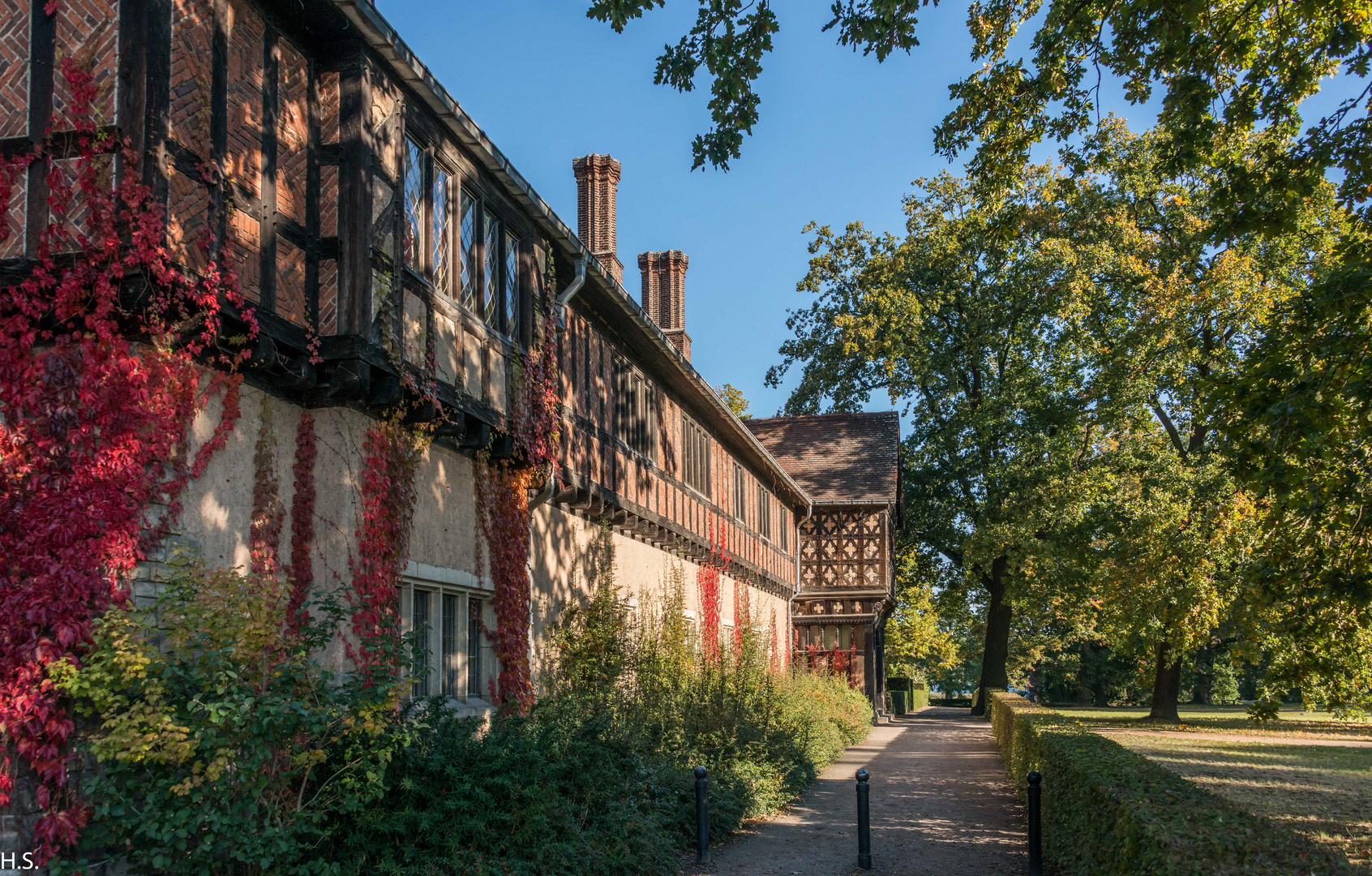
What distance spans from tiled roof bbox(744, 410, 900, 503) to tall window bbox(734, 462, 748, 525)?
802 cm

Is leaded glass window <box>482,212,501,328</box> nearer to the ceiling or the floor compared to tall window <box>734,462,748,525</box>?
nearer to the ceiling

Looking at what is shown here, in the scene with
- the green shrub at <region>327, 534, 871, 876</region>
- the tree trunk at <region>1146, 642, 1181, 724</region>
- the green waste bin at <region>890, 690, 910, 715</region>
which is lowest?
the green waste bin at <region>890, 690, 910, 715</region>

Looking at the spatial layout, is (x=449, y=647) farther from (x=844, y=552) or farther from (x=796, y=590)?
(x=844, y=552)

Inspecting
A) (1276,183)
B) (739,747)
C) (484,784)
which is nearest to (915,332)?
(739,747)

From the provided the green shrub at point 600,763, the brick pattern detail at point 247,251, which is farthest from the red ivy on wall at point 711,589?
the brick pattern detail at point 247,251

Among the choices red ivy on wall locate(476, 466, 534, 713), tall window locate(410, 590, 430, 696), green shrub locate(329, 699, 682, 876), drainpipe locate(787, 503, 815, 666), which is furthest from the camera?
drainpipe locate(787, 503, 815, 666)

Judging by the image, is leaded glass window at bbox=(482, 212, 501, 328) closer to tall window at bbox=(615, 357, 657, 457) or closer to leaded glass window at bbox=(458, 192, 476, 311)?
leaded glass window at bbox=(458, 192, 476, 311)

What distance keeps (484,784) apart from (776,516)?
71.8ft

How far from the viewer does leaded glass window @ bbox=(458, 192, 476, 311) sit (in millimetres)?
10680

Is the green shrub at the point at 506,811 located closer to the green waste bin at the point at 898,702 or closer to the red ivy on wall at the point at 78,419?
the red ivy on wall at the point at 78,419

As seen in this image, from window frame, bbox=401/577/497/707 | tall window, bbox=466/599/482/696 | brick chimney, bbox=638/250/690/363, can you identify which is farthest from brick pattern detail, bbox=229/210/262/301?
brick chimney, bbox=638/250/690/363

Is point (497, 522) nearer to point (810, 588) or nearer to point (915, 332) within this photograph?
point (810, 588)

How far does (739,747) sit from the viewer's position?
13367 mm

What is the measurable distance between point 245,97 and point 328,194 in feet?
3.36
